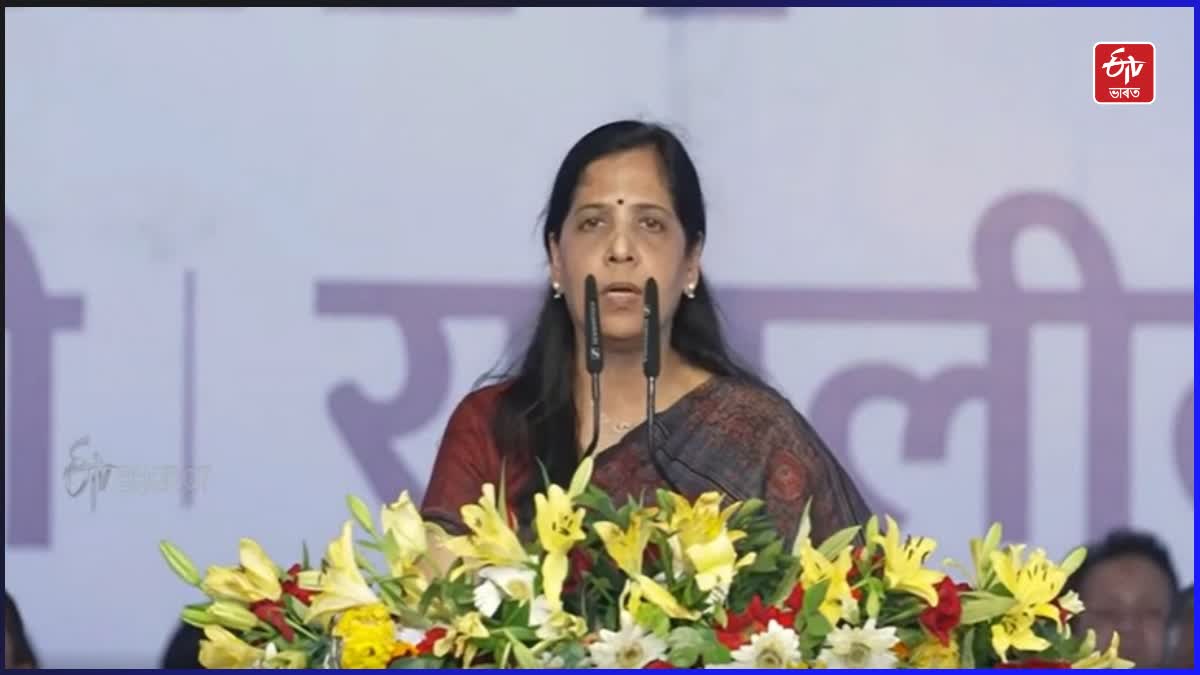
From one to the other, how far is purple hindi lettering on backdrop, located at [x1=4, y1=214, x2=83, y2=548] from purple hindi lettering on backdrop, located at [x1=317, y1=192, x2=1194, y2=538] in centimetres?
42

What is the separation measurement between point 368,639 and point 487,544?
14cm

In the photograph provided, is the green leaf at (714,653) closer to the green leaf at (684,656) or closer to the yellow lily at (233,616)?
the green leaf at (684,656)

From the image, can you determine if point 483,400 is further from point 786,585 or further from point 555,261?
point 786,585

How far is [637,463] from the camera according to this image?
8.96 feet

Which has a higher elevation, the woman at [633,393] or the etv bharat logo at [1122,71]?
the etv bharat logo at [1122,71]

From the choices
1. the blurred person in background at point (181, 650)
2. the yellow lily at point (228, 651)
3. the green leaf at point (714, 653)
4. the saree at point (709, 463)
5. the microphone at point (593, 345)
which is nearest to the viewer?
the green leaf at point (714, 653)

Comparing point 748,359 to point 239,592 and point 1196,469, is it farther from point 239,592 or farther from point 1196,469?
point 239,592

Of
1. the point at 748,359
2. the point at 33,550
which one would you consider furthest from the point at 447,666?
the point at 33,550

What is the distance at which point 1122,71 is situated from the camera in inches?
130

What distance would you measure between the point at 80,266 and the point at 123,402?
0.22 metres

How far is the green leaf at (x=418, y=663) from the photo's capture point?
200 centimetres

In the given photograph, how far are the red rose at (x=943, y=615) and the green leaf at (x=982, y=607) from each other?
0.02m

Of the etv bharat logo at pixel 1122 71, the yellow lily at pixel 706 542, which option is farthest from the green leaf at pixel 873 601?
the etv bharat logo at pixel 1122 71

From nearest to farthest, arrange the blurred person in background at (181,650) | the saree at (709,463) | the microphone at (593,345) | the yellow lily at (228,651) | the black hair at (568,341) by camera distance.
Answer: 1. the yellow lily at (228,651)
2. the microphone at (593,345)
3. the saree at (709,463)
4. the black hair at (568,341)
5. the blurred person in background at (181,650)
